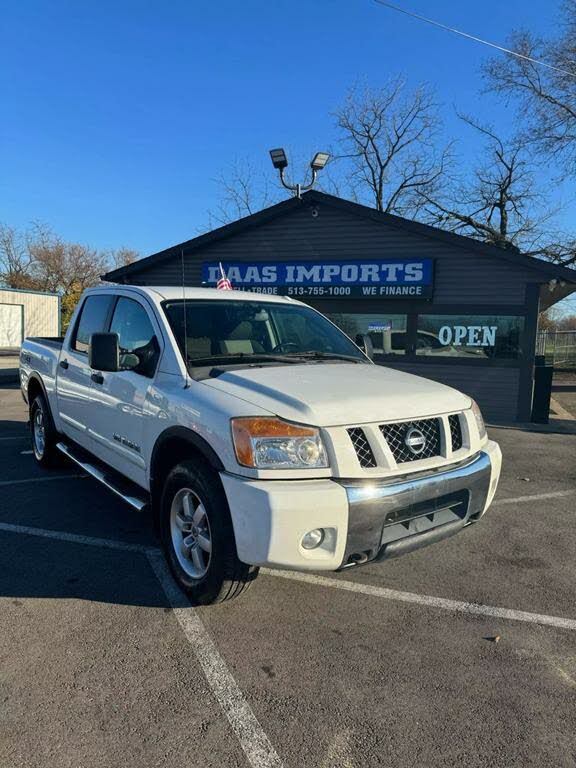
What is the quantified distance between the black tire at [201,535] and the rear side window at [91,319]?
1.97 metres

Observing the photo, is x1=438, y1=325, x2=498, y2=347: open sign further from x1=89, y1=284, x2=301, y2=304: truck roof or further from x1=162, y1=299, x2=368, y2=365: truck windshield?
x1=89, y1=284, x2=301, y2=304: truck roof

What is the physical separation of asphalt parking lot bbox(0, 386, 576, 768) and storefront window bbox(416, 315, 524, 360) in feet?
25.3

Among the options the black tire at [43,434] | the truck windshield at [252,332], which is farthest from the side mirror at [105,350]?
the black tire at [43,434]

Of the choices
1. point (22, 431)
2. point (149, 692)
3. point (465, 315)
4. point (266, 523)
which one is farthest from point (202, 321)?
point (465, 315)

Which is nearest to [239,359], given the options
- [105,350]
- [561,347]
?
[105,350]

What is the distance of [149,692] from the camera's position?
252cm

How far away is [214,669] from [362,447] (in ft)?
4.31

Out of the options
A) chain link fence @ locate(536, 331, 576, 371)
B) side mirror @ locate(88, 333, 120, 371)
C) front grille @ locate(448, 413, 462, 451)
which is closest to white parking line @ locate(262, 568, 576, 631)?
front grille @ locate(448, 413, 462, 451)

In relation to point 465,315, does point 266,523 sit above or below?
below

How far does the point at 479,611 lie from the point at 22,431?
24.6ft

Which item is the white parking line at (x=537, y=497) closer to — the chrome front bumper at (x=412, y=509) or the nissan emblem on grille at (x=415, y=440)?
the chrome front bumper at (x=412, y=509)

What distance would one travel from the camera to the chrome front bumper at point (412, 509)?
109 inches

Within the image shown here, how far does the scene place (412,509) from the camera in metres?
2.96

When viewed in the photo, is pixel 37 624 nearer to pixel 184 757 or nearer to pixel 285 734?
pixel 184 757
